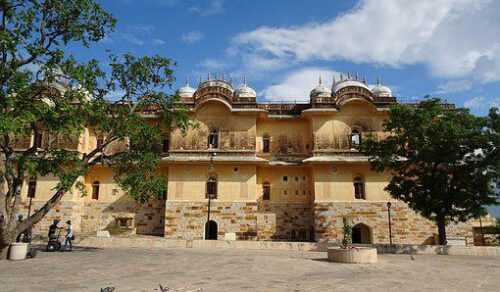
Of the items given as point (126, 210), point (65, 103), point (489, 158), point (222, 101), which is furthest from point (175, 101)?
point (489, 158)

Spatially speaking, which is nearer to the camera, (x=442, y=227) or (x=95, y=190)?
(x=442, y=227)

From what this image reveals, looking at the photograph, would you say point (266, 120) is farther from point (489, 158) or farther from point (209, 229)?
point (489, 158)

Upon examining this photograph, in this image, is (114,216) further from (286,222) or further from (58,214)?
(286,222)

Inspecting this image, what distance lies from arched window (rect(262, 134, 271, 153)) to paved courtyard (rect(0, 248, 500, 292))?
12.1 m

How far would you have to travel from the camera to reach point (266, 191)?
2445 centimetres

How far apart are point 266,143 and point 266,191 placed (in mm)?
3280

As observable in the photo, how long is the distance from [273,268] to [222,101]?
14.0 metres

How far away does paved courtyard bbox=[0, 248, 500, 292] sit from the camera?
842 cm

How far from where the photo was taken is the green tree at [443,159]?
16.4 metres

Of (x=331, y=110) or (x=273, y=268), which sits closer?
(x=273, y=268)

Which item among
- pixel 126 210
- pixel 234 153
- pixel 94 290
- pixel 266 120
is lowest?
pixel 94 290

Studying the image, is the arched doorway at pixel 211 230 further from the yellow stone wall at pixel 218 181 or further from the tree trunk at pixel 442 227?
the tree trunk at pixel 442 227

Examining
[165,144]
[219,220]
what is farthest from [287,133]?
[165,144]

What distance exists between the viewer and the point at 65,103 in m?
12.0
